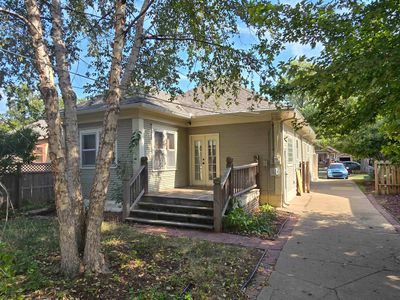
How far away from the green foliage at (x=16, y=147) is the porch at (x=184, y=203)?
3.59 m

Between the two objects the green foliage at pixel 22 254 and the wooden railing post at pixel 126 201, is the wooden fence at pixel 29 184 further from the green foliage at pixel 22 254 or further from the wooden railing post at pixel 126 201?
the wooden railing post at pixel 126 201

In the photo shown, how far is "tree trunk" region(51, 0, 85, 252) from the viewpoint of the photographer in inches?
171

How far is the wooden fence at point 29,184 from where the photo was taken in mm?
9078

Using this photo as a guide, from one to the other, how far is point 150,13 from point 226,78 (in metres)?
2.16

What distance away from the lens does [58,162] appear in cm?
383

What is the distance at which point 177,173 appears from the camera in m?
11.2

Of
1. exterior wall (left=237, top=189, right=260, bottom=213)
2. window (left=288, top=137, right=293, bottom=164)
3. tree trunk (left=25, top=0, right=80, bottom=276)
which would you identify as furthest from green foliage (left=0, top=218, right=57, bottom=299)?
window (left=288, top=137, right=293, bottom=164)

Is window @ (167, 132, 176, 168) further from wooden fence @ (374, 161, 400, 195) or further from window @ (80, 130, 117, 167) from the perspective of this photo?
wooden fence @ (374, 161, 400, 195)

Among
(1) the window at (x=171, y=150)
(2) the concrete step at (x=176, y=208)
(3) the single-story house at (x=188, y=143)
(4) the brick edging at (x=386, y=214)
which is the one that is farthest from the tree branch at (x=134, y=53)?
A: (4) the brick edging at (x=386, y=214)

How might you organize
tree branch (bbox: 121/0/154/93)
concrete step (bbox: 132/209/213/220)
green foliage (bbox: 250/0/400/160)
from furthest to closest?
concrete step (bbox: 132/209/213/220) → tree branch (bbox: 121/0/154/93) → green foliage (bbox: 250/0/400/160)

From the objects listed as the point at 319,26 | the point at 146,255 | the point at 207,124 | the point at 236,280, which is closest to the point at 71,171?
the point at 146,255

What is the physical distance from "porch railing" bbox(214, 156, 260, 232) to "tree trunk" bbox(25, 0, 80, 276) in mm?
3668

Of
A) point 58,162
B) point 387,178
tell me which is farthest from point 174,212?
point 387,178

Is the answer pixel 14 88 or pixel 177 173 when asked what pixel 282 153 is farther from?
pixel 14 88
